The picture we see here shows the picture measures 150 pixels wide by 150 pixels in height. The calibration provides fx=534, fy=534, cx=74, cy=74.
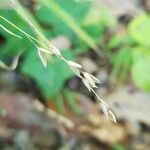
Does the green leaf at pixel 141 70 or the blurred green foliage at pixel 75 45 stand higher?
the blurred green foliage at pixel 75 45

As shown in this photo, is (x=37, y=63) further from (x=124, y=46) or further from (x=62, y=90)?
(x=124, y=46)

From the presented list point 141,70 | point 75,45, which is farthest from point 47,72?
point 141,70

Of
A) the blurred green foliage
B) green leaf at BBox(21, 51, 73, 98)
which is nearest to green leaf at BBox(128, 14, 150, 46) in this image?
the blurred green foliage

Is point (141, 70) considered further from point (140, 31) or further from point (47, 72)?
point (47, 72)

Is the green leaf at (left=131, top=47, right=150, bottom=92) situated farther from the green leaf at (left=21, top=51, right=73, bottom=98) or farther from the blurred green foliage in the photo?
the green leaf at (left=21, top=51, right=73, bottom=98)

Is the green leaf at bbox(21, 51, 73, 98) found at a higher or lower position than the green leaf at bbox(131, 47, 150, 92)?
higher

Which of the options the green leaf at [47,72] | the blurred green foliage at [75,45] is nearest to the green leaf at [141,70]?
the blurred green foliage at [75,45]

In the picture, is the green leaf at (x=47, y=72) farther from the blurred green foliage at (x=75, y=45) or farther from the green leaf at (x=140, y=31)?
the green leaf at (x=140, y=31)
